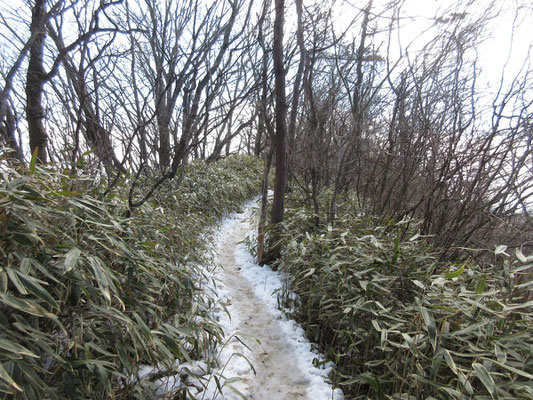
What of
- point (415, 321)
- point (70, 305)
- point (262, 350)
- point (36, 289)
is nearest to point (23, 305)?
point (36, 289)

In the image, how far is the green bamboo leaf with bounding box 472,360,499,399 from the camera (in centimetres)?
136

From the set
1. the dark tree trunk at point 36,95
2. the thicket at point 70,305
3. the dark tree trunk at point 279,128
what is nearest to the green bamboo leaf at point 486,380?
the thicket at point 70,305

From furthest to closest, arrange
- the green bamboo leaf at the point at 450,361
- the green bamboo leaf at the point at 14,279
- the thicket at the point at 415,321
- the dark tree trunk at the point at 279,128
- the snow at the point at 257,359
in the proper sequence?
the dark tree trunk at the point at 279,128 → the snow at the point at 257,359 → the thicket at the point at 415,321 → the green bamboo leaf at the point at 450,361 → the green bamboo leaf at the point at 14,279

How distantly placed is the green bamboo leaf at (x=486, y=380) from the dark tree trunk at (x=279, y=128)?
10.2ft

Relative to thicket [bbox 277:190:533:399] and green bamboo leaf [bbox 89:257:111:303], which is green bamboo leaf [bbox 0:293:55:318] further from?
thicket [bbox 277:190:533:399]

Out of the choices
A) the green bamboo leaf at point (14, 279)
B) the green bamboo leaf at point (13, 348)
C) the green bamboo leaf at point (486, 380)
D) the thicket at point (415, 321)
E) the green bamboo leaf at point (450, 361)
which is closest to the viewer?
the green bamboo leaf at point (13, 348)

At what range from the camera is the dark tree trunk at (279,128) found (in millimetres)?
3971

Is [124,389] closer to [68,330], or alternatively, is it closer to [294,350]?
[68,330]

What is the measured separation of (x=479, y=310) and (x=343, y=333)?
101 cm

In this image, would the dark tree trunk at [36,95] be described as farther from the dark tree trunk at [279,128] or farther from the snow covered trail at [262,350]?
the snow covered trail at [262,350]

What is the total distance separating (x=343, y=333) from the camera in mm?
2424

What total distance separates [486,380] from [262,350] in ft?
5.78

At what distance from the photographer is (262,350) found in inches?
105

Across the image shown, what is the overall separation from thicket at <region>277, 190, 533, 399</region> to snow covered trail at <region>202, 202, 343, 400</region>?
0.58 ft
